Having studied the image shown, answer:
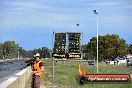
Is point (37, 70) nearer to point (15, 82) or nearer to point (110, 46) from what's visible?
point (15, 82)

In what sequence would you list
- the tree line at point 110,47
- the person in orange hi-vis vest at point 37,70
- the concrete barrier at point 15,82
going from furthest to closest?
the tree line at point 110,47
the person in orange hi-vis vest at point 37,70
the concrete barrier at point 15,82

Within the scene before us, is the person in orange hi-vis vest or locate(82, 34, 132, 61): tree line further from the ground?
locate(82, 34, 132, 61): tree line

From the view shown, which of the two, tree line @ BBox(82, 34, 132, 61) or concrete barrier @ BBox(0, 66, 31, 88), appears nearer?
concrete barrier @ BBox(0, 66, 31, 88)

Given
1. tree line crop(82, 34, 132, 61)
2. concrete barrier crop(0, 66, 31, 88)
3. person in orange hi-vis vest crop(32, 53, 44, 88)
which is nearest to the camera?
concrete barrier crop(0, 66, 31, 88)

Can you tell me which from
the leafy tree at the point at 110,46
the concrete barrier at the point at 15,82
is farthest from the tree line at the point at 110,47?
Answer: the concrete barrier at the point at 15,82

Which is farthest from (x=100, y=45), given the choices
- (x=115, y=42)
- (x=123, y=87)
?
(x=123, y=87)

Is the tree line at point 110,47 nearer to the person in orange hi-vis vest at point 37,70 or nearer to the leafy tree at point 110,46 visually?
the leafy tree at point 110,46

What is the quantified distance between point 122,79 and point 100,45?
396 feet

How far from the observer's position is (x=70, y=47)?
19453 mm

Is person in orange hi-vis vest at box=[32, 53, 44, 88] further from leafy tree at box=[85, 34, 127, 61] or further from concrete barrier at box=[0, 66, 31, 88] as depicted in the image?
leafy tree at box=[85, 34, 127, 61]

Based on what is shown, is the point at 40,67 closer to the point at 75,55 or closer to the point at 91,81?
the point at 75,55

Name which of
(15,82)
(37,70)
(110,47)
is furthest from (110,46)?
(15,82)

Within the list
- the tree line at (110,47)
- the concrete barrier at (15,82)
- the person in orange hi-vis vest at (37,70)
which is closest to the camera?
the concrete barrier at (15,82)

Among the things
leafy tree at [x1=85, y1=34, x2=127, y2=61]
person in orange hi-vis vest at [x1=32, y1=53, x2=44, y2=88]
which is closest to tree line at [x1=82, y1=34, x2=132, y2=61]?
leafy tree at [x1=85, y1=34, x2=127, y2=61]
